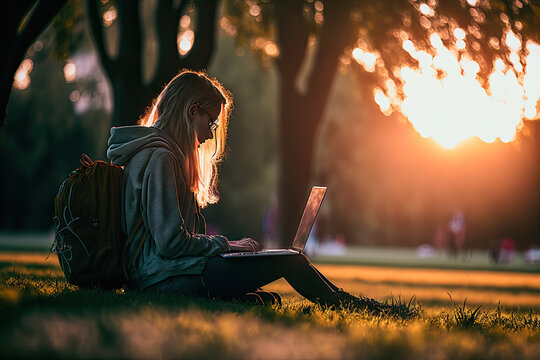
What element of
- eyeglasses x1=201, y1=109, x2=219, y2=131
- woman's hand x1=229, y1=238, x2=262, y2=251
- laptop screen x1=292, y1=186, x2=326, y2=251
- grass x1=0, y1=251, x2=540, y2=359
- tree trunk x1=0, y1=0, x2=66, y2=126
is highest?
tree trunk x1=0, y1=0, x2=66, y2=126

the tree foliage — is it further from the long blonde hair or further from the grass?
the long blonde hair

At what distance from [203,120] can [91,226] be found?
3.49 ft

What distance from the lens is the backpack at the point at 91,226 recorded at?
14.6 feet

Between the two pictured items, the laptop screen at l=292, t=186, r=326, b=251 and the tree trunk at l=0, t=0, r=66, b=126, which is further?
the tree trunk at l=0, t=0, r=66, b=126

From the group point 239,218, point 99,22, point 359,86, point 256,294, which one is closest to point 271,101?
point 239,218

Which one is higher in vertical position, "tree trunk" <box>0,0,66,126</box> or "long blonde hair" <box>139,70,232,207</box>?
"tree trunk" <box>0,0,66,126</box>

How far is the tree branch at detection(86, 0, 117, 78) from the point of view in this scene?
1038 cm

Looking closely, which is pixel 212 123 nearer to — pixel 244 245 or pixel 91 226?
pixel 244 245

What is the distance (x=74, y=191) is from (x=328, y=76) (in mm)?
11937

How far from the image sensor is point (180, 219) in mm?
4352

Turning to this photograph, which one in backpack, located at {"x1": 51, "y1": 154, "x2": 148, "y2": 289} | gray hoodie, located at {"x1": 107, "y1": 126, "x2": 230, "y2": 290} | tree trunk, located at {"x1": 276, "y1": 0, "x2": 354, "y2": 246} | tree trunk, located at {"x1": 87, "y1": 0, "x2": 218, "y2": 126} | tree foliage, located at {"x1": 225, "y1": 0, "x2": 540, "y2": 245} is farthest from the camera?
tree trunk, located at {"x1": 276, "y1": 0, "x2": 354, "y2": 246}

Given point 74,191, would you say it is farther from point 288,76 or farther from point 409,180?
point 409,180

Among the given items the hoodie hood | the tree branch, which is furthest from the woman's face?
the tree branch

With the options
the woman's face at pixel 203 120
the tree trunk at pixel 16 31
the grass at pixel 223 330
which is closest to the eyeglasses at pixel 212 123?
the woman's face at pixel 203 120
